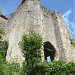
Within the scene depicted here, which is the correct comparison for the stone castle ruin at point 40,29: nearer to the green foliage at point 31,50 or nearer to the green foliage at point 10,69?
the green foliage at point 10,69

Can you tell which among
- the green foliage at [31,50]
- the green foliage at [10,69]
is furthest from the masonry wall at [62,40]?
the green foliage at [10,69]

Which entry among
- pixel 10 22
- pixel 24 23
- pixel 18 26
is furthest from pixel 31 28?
pixel 10 22

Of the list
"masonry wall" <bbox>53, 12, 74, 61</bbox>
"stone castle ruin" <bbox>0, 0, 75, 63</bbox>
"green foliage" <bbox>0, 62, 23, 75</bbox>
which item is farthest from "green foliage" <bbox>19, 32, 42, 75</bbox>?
"masonry wall" <bbox>53, 12, 74, 61</bbox>

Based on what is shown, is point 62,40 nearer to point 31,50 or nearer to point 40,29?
point 40,29

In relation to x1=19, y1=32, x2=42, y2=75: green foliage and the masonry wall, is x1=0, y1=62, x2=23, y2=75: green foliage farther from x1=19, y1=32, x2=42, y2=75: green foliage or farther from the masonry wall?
the masonry wall

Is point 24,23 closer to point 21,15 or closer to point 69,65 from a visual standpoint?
point 21,15

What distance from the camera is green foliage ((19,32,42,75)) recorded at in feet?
48.1

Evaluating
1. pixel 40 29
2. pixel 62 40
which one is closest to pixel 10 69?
pixel 40 29

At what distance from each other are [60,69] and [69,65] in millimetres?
741

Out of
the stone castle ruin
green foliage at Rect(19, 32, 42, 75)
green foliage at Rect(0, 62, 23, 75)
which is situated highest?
the stone castle ruin

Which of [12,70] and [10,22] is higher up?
[10,22]

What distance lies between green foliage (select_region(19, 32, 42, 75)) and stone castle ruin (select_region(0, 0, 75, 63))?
2325 millimetres

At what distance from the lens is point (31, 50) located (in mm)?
15039

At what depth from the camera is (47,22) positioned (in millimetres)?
21828
